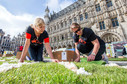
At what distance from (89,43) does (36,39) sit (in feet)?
6.65

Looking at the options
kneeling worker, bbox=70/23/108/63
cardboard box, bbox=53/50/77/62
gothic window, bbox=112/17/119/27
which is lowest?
cardboard box, bbox=53/50/77/62

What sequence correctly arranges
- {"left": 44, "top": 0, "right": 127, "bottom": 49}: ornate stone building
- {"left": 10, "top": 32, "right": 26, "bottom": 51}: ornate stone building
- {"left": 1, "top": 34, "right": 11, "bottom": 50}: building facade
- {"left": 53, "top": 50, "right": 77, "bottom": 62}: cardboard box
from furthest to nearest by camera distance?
1. {"left": 10, "top": 32, "right": 26, "bottom": 51}: ornate stone building
2. {"left": 1, "top": 34, "right": 11, "bottom": 50}: building facade
3. {"left": 44, "top": 0, "right": 127, "bottom": 49}: ornate stone building
4. {"left": 53, "top": 50, "right": 77, "bottom": 62}: cardboard box

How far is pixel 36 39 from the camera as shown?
2.48 meters

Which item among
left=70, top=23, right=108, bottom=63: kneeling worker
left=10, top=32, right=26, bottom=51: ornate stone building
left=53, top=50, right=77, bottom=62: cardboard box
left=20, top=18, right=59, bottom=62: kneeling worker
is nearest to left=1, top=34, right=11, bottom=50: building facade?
left=10, top=32, right=26, bottom=51: ornate stone building

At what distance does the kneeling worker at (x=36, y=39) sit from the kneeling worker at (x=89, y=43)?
1.01m

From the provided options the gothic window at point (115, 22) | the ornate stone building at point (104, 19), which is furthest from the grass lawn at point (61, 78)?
the gothic window at point (115, 22)

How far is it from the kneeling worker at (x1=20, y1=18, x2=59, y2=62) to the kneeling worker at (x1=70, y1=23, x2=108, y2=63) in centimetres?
101

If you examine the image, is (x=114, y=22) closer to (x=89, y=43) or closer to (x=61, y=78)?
(x=89, y=43)

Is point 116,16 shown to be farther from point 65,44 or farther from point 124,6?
point 65,44

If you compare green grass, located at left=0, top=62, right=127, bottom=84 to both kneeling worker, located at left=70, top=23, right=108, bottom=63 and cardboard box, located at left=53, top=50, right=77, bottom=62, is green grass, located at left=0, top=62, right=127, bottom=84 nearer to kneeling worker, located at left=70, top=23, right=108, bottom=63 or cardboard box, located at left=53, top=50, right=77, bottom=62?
kneeling worker, located at left=70, top=23, right=108, bottom=63

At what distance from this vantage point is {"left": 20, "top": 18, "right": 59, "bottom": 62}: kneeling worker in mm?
1982

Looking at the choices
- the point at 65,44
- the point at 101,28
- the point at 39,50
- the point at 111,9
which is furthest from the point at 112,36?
the point at 39,50

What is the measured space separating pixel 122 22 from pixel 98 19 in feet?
12.4

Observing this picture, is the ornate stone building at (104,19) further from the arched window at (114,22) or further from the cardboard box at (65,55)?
the cardboard box at (65,55)
